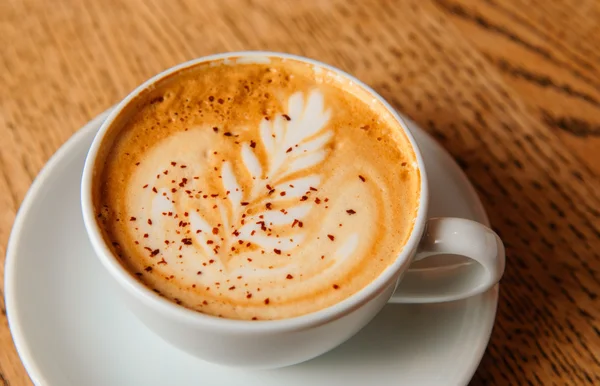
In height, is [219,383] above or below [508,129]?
below

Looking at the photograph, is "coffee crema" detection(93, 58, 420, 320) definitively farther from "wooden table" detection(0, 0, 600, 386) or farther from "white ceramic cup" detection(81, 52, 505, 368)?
"wooden table" detection(0, 0, 600, 386)

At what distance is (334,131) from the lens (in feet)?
3.19

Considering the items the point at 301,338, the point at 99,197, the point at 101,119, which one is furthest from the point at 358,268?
the point at 101,119

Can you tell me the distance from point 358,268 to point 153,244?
256 mm

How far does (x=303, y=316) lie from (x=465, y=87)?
0.73 metres

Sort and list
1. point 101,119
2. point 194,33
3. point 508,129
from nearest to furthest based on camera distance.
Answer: point 101,119 → point 508,129 → point 194,33

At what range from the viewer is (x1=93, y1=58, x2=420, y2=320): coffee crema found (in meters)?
0.80

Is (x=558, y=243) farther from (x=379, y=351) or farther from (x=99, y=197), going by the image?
(x=99, y=197)

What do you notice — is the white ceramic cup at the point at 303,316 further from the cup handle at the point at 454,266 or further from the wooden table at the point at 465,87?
the wooden table at the point at 465,87

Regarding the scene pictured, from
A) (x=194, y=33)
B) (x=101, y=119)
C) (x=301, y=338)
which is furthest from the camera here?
(x=194, y=33)

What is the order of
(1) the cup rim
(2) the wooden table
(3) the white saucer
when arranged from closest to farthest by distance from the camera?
(1) the cup rim → (3) the white saucer → (2) the wooden table

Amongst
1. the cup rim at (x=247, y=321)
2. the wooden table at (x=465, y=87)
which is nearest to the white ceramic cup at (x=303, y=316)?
the cup rim at (x=247, y=321)

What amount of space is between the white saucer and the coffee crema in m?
0.13

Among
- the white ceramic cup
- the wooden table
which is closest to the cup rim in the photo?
the white ceramic cup
